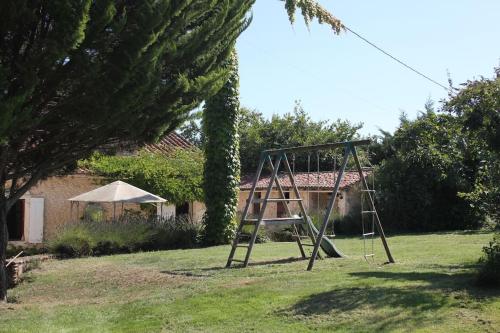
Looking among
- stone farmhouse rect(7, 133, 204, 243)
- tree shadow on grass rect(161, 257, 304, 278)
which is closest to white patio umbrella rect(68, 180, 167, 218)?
stone farmhouse rect(7, 133, 204, 243)

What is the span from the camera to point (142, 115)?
9594 millimetres

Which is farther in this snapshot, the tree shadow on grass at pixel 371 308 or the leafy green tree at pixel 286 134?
the leafy green tree at pixel 286 134

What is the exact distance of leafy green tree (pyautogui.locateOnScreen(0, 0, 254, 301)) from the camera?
7797 mm

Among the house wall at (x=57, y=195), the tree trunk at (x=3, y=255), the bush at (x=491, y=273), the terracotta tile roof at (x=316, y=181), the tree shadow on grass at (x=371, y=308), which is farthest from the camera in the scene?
the terracotta tile roof at (x=316, y=181)

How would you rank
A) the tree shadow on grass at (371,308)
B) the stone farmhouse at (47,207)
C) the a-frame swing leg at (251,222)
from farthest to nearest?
the stone farmhouse at (47,207) < the a-frame swing leg at (251,222) < the tree shadow on grass at (371,308)

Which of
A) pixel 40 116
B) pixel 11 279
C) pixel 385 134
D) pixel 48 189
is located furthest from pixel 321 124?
pixel 40 116

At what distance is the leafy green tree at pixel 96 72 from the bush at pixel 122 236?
7103mm

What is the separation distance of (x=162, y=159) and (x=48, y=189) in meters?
4.64

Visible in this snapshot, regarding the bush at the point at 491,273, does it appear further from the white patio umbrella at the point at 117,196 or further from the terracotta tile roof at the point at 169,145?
the terracotta tile roof at the point at 169,145

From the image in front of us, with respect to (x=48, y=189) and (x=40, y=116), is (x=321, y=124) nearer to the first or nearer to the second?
(x=48, y=189)

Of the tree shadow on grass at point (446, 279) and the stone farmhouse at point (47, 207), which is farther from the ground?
the stone farmhouse at point (47, 207)

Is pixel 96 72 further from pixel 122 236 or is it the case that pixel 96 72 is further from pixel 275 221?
pixel 122 236

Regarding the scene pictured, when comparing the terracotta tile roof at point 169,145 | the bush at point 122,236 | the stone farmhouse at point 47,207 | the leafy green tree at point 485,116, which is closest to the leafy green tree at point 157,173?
the stone farmhouse at point 47,207

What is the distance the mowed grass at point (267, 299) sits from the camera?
704 centimetres
